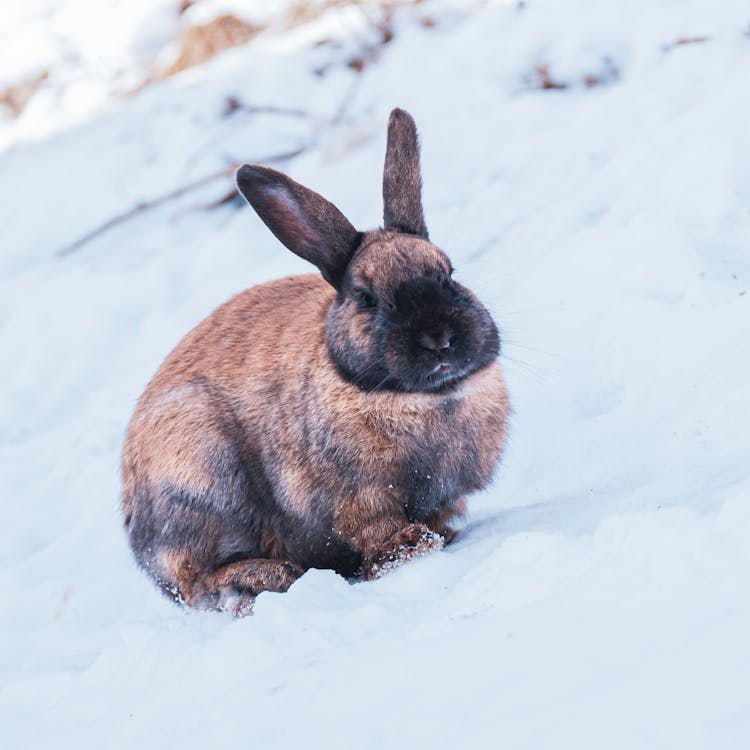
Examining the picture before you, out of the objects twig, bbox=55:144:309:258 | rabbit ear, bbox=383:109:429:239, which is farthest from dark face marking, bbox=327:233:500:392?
twig, bbox=55:144:309:258

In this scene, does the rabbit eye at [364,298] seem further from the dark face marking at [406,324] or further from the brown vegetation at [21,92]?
the brown vegetation at [21,92]

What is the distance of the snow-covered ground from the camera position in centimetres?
299

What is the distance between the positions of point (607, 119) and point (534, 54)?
0.89 m

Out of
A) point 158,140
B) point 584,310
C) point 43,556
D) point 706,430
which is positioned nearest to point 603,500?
point 706,430

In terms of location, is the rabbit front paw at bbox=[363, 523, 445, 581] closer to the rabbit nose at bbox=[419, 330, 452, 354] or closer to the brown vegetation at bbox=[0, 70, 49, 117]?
the rabbit nose at bbox=[419, 330, 452, 354]

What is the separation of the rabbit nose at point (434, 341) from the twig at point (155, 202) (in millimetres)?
4450

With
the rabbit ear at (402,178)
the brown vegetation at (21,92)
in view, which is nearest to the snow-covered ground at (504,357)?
the brown vegetation at (21,92)

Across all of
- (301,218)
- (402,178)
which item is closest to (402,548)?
(301,218)

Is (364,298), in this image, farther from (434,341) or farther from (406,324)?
(434,341)

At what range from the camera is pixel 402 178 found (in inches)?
186

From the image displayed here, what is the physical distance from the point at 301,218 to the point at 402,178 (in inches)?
18.9

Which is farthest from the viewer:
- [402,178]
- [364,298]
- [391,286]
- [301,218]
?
[402,178]

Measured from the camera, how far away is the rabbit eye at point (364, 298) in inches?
169

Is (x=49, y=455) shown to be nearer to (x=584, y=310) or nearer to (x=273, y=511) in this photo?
(x=273, y=511)
